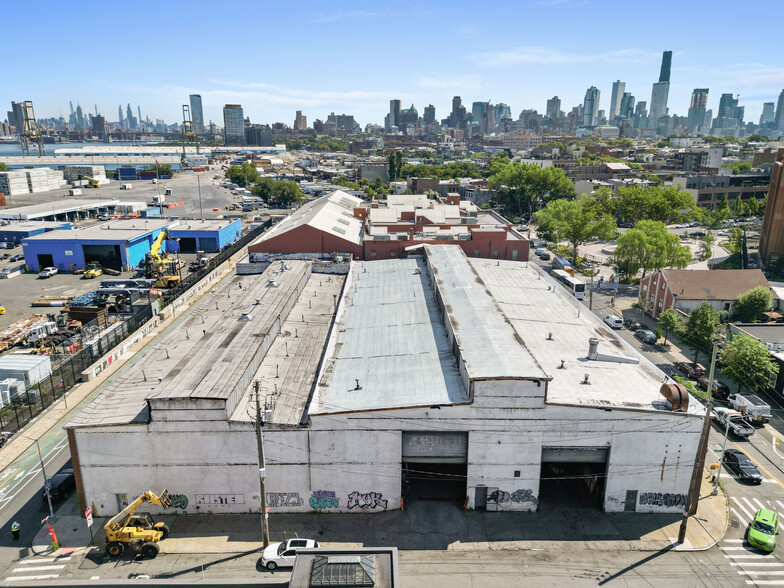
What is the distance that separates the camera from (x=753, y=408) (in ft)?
141

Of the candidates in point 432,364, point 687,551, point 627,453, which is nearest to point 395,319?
point 432,364

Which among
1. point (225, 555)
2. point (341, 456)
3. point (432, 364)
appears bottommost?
point (225, 555)

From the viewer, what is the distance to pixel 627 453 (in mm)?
31875

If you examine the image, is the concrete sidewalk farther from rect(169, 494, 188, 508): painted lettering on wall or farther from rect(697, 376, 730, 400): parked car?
rect(697, 376, 730, 400): parked car

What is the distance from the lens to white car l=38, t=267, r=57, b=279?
275 ft

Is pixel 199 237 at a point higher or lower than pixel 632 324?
higher

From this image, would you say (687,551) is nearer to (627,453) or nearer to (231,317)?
(627,453)

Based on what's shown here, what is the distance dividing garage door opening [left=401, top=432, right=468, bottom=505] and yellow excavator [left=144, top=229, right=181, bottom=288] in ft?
192

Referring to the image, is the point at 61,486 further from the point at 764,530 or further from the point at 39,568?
the point at 764,530

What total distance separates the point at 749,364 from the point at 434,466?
3092 cm

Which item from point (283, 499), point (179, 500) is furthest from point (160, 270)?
point (283, 499)

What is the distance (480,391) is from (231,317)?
2571cm

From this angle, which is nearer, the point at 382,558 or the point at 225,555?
the point at 382,558

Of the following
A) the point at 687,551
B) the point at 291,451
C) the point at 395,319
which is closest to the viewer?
the point at 687,551
